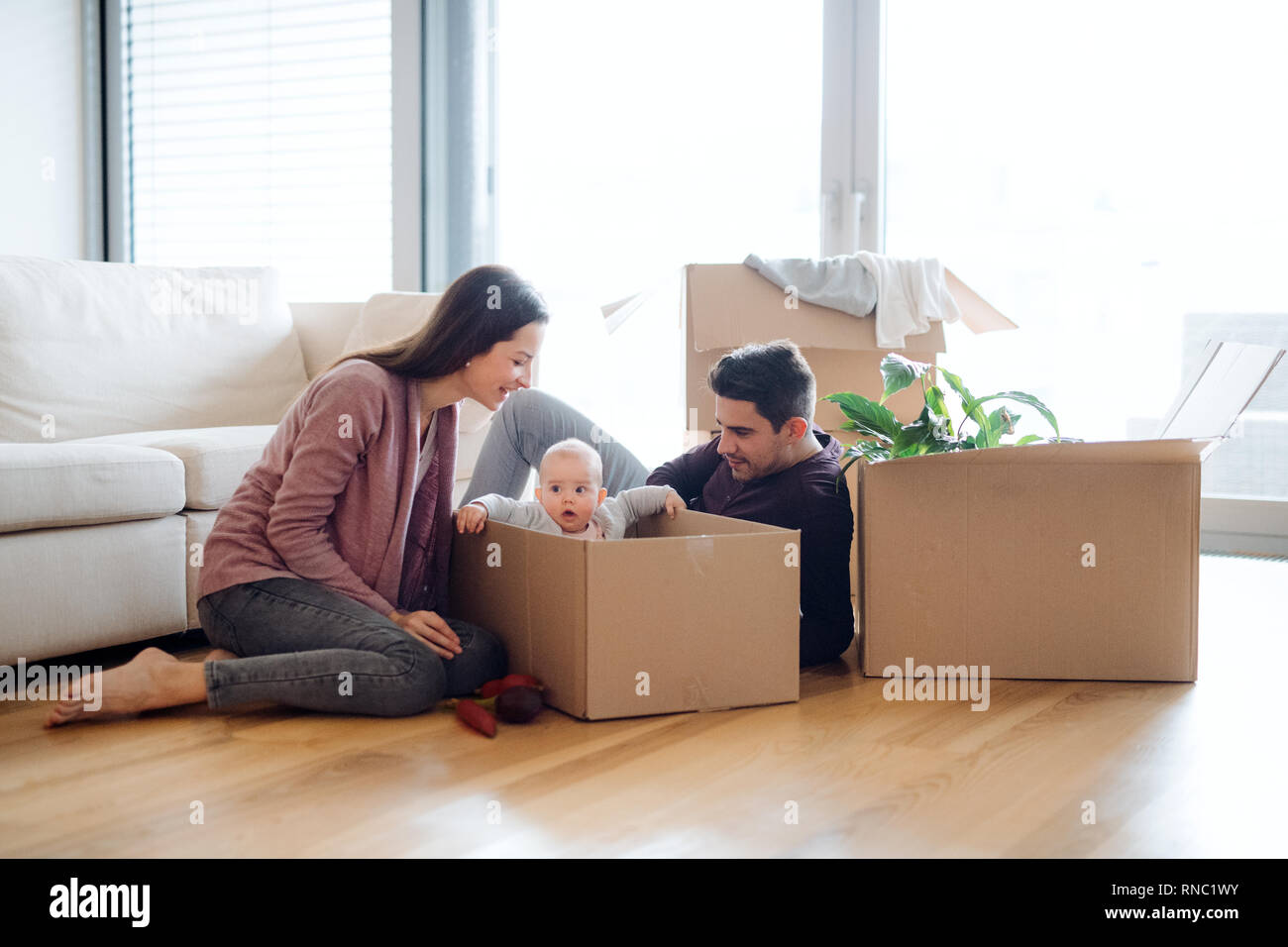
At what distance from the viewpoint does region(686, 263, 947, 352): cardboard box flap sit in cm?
258

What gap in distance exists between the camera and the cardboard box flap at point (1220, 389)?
185 cm

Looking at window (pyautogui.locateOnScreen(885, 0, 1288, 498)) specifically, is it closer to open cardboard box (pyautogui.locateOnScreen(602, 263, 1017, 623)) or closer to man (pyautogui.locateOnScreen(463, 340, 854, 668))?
open cardboard box (pyautogui.locateOnScreen(602, 263, 1017, 623))

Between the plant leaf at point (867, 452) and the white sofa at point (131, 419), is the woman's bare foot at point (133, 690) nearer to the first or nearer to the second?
the white sofa at point (131, 419)

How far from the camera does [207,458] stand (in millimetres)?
2266

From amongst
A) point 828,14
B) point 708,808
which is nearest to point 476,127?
point 828,14

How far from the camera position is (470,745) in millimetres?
1638

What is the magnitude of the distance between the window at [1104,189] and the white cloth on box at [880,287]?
2.91 ft

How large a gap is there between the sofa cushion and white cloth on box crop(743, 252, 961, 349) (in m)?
1.29

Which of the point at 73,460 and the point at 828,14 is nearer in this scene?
the point at 73,460

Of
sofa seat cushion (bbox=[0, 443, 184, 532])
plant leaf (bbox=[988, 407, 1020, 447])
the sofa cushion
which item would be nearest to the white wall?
the sofa cushion

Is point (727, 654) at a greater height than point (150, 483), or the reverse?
point (150, 483)

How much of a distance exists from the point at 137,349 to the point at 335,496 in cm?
117
